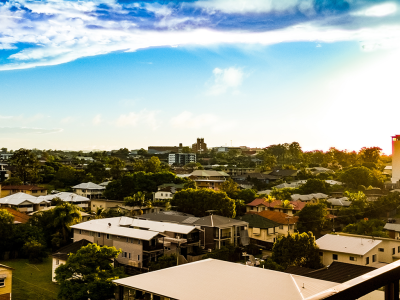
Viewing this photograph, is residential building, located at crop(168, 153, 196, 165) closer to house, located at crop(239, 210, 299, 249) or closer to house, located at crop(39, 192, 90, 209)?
house, located at crop(39, 192, 90, 209)

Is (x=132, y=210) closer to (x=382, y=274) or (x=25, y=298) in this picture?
(x=25, y=298)

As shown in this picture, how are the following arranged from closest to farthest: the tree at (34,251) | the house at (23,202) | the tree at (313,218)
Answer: the tree at (34,251), the tree at (313,218), the house at (23,202)

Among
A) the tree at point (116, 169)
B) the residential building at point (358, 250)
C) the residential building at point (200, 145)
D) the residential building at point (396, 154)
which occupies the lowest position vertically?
the residential building at point (358, 250)

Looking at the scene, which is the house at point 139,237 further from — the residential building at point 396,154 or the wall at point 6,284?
the residential building at point 396,154

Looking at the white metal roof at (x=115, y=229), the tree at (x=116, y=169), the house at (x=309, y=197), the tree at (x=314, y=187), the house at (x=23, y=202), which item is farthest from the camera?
the tree at (x=116, y=169)

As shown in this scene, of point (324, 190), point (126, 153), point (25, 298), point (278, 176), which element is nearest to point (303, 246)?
point (25, 298)

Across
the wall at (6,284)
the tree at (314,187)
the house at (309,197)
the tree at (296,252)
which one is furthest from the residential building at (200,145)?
the wall at (6,284)

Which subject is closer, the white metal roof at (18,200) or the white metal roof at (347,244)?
the white metal roof at (347,244)
